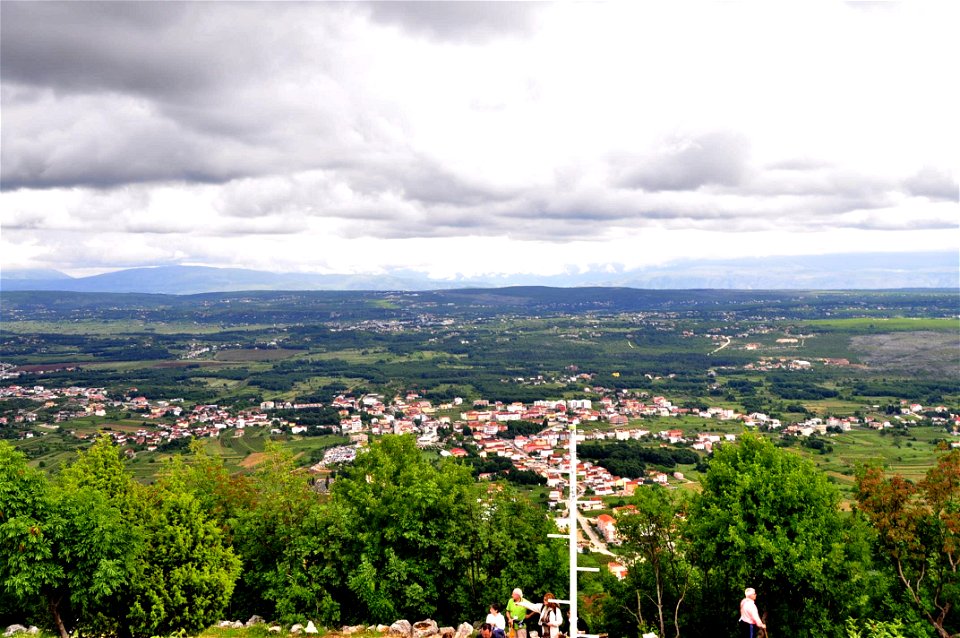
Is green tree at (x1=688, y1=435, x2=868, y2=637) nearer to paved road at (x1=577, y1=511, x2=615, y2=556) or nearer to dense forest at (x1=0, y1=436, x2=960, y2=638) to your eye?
dense forest at (x1=0, y1=436, x2=960, y2=638)

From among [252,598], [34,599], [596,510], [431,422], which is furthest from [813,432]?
[34,599]

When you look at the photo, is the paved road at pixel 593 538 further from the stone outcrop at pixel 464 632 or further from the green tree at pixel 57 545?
the green tree at pixel 57 545

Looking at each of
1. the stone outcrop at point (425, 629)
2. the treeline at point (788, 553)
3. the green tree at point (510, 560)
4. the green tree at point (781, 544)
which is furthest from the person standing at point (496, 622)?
the green tree at point (781, 544)

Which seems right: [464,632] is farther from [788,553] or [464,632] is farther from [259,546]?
[788,553]

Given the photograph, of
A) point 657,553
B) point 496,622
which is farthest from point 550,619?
point 657,553

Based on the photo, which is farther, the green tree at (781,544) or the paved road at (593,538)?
the paved road at (593,538)

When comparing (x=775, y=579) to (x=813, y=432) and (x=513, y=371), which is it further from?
(x=513, y=371)
